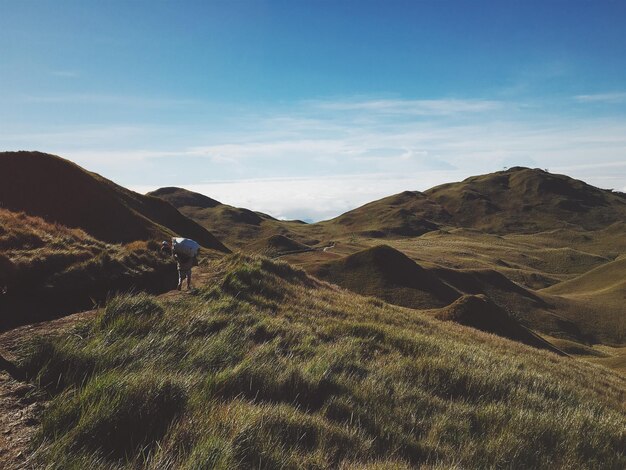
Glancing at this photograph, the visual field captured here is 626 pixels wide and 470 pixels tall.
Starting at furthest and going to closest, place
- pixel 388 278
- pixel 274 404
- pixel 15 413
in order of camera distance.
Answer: pixel 388 278 → pixel 274 404 → pixel 15 413

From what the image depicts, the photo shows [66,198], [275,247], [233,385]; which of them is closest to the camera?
[233,385]

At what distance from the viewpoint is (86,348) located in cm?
630

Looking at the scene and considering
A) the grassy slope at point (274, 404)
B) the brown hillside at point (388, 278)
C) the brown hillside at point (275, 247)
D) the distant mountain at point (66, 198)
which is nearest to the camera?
the grassy slope at point (274, 404)

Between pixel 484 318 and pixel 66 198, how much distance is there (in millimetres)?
39257

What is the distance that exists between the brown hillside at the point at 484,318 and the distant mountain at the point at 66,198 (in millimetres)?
27555

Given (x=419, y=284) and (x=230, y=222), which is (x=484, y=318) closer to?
(x=419, y=284)

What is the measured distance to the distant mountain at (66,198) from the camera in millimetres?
34281

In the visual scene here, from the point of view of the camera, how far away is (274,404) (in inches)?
252

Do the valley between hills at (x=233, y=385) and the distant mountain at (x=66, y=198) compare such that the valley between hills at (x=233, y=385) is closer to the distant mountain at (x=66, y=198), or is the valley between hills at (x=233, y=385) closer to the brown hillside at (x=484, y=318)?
the distant mountain at (x=66, y=198)

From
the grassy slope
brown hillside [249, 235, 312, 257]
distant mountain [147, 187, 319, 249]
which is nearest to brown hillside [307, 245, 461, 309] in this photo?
the grassy slope

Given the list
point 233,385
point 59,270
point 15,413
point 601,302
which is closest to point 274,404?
point 233,385

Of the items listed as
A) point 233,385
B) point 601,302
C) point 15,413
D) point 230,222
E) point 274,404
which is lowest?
point 601,302

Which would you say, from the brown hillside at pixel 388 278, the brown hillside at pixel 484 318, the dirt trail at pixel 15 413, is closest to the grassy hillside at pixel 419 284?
the brown hillside at pixel 388 278

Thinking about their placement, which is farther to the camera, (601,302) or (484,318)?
(601,302)
